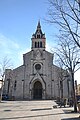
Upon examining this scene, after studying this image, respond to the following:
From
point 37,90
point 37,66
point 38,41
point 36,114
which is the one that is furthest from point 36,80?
point 36,114

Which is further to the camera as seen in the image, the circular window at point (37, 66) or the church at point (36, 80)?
the circular window at point (37, 66)

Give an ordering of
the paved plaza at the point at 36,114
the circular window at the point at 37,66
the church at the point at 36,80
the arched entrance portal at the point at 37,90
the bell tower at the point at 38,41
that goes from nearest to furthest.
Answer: the paved plaza at the point at 36,114, the church at the point at 36,80, the arched entrance portal at the point at 37,90, the circular window at the point at 37,66, the bell tower at the point at 38,41

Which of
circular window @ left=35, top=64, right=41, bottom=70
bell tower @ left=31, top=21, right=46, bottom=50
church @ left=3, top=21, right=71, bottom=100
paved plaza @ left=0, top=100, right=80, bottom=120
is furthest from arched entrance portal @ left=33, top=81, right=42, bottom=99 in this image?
paved plaza @ left=0, top=100, right=80, bottom=120

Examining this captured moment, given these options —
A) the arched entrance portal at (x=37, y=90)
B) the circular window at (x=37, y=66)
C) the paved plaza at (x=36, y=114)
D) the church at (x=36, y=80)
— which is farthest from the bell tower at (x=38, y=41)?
the paved plaza at (x=36, y=114)

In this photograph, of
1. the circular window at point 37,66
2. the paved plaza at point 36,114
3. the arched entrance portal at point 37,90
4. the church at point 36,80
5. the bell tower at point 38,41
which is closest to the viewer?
the paved plaza at point 36,114

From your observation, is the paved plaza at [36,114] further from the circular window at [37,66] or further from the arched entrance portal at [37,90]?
the circular window at [37,66]

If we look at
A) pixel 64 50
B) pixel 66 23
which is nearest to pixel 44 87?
pixel 64 50

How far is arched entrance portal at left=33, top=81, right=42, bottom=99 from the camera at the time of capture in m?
54.1

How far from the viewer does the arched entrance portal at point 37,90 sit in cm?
5409

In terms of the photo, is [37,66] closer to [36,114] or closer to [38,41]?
[38,41]

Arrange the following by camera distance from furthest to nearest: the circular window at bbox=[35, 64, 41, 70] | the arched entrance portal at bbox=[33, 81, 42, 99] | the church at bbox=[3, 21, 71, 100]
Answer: the circular window at bbox=[35, 64, 41, 70] → the arched entrance portal at bbox=[33, 81, 42, 99] → the church at bbox=[3, 21, 71, 100]

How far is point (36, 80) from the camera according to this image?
54188mm

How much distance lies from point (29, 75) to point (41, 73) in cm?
370

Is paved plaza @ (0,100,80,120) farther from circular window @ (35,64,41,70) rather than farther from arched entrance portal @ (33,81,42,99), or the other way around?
circular window @ (35,64,41,70)
